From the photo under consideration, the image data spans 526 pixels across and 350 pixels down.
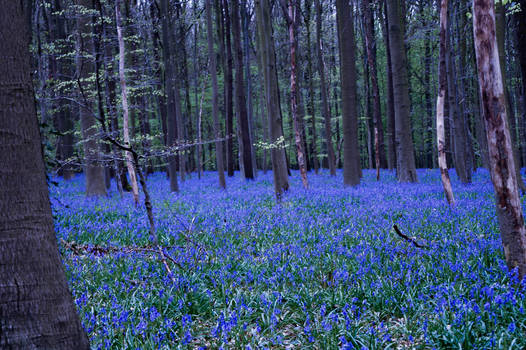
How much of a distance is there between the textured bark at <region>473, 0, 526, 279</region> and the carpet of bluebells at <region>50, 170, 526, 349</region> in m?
0.50

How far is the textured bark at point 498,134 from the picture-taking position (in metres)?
4.76

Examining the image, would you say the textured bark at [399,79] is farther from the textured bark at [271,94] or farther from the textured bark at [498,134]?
the textured bark at [498,134]

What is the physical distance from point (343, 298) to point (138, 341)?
230 centimetres

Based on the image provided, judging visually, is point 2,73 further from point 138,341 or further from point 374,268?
point 374,268

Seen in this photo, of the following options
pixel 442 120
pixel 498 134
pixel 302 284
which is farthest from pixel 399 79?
pixel 302 284

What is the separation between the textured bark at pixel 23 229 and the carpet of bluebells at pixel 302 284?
1085 mm

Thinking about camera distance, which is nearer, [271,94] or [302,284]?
[302,284]

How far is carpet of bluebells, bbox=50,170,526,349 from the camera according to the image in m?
3.69

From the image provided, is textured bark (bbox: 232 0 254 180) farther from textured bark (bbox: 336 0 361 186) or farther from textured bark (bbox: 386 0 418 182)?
textured bark (bbox: 386 0 418 182)

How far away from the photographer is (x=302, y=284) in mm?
4922

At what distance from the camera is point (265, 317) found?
4211mm

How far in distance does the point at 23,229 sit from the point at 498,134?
5.10 metres

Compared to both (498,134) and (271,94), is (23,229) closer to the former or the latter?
(498,134)

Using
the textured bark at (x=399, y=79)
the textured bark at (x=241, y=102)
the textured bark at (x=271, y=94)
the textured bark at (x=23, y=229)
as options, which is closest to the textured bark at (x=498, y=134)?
the textured bark at (x=23, y=229)
